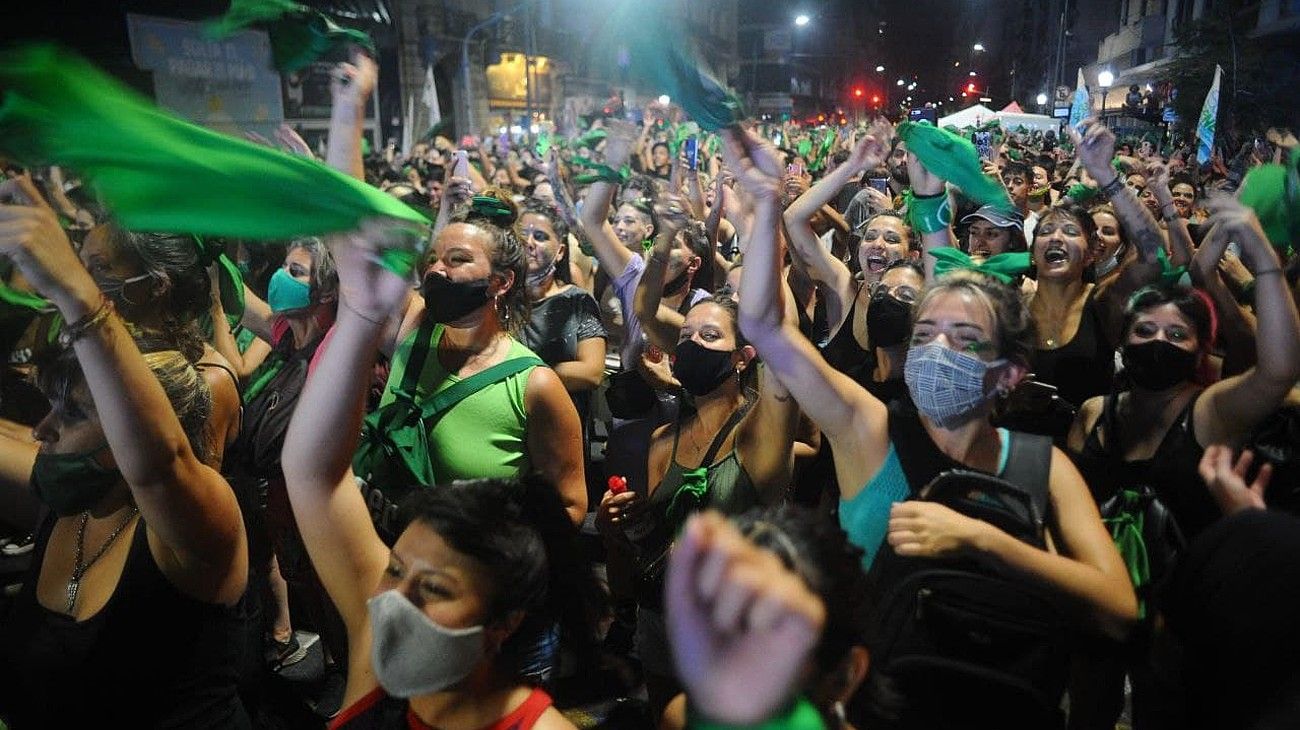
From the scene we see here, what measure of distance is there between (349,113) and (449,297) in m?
0.71

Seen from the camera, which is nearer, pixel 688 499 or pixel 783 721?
pixel 783 721

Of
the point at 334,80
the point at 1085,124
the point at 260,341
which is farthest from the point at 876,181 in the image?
the point at 334,80

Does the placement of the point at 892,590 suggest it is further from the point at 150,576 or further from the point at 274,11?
the point at 274,11

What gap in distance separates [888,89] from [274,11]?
126 meters

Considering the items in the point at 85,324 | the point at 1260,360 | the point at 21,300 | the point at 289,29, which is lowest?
the point at 1260,360

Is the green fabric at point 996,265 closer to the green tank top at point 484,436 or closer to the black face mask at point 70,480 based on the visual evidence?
the green tank top at point 484,436

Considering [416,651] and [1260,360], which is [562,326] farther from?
[1260,360]

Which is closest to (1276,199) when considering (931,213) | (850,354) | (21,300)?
(931,213)

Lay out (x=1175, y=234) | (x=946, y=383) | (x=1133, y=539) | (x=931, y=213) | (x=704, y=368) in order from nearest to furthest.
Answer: (x=946, y=383) → (x=1133, y=539) → (x=704, y=368) → (x=931, y=213) → (x=1175, y=234)

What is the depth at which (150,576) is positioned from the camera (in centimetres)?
202

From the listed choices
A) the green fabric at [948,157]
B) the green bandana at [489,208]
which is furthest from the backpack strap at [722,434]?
the green fabric at [948,157]

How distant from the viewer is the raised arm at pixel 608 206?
14.8 ft

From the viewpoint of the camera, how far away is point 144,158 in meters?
1.49

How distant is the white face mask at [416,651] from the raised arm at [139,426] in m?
0.61
